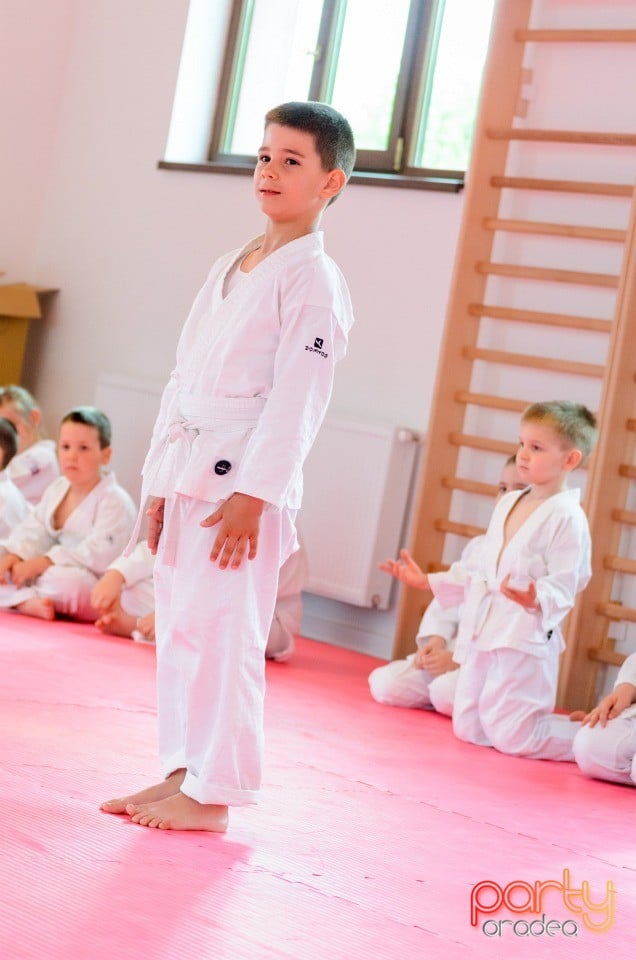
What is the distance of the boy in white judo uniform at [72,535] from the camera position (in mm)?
4031

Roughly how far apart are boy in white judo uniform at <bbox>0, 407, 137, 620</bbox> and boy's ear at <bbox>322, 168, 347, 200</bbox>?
7.45 feet

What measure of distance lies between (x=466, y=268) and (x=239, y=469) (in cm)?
247

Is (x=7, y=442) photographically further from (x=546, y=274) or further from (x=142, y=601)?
(x=546, y=274)

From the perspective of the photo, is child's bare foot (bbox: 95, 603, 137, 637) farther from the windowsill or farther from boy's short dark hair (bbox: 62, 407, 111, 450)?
the windowsill

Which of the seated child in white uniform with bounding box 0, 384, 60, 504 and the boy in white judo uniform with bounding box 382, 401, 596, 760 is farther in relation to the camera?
the seated child in white uniform with bounding box 0, 384, 60, 504

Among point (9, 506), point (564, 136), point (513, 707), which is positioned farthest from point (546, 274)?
point (9, 506)

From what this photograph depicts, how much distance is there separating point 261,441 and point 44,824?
64 centimetres

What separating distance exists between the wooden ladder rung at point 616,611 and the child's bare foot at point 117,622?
1463mm

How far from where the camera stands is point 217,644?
6.12 ft

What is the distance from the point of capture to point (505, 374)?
421 cm

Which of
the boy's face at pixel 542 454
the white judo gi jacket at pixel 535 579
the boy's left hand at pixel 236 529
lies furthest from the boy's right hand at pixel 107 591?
the boy's left hand at pixel 236 529

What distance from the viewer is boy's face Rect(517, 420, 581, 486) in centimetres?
316

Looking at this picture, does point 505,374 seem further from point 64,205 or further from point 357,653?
point 64,205

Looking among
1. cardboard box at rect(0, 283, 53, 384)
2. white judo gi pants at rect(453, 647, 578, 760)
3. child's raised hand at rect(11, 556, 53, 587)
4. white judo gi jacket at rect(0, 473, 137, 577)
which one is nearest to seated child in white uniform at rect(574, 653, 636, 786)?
white judo gi pants at rect(453, 647, 578, 760)
